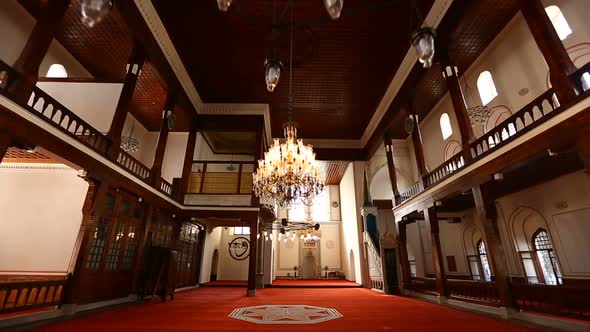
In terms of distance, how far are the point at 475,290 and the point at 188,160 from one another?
8622mm

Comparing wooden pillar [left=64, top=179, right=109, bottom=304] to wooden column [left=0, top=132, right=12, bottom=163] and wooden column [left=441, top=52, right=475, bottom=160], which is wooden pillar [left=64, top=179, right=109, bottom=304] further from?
wooden column [left=441, top=52, right=475, bottom=160]

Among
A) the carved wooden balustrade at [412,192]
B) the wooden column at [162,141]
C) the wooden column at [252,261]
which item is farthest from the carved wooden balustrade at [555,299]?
the wooden column at [162,141]

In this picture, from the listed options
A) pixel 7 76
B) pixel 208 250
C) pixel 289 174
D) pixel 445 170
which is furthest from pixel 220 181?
pixel 445 170

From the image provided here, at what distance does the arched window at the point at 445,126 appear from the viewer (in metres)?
9.54

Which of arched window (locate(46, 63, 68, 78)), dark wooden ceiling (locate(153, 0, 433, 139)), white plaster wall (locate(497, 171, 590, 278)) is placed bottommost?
white plaster wall (locate(497, 171, 590, 278))

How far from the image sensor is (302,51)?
7184 mm

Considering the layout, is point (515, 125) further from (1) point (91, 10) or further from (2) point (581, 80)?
(1) point (91, 10)

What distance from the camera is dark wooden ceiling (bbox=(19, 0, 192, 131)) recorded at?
6137 mm

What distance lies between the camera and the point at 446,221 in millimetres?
10898

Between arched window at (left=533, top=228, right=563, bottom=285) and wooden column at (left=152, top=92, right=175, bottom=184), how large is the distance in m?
10.2

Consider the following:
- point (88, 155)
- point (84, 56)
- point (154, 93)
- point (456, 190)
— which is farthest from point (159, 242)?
point (456, 190)

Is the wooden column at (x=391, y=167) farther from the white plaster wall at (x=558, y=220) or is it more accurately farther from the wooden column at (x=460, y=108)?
the wooden column at (x=460, y=108)

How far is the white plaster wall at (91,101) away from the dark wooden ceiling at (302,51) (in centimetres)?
221

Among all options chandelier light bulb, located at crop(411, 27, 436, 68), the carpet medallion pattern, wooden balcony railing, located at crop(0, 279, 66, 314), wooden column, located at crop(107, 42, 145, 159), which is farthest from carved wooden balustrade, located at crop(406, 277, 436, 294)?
wooden column, located at crop(107, 42, 145, 159)
